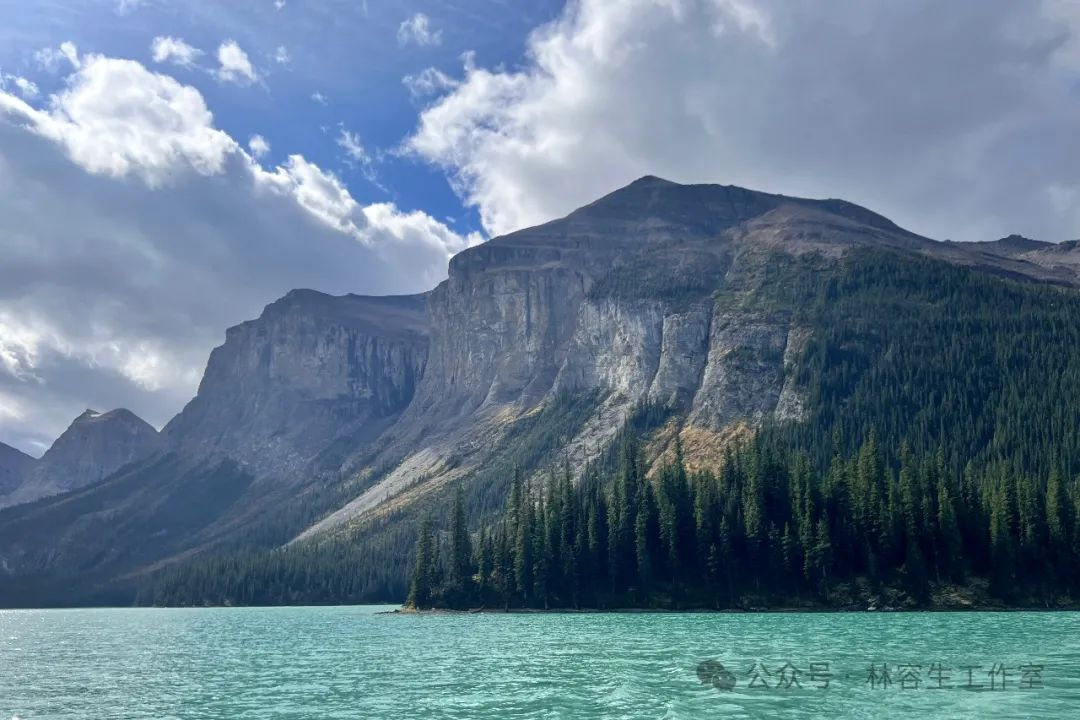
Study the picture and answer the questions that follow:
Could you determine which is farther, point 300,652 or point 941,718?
point 300,652

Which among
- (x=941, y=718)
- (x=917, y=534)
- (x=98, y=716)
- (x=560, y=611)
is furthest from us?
(x=560, y=611)

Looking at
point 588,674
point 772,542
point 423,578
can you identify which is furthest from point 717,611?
point 588,674

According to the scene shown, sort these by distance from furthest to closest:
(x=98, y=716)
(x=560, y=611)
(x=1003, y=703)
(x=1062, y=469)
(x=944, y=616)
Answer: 1. (x=1062, y=469)
2. (x=560, y=611)
3. (x=944, y=616)
4. (x=98, y=716)
5. (x=1003, y=703)

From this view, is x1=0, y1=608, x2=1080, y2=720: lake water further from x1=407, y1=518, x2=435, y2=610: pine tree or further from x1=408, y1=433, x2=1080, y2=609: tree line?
x1=407, y1=518, x2=435, y2=610: pine tree

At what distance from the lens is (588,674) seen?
58.1m

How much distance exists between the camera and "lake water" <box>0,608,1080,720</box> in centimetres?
4431

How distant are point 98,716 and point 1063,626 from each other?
8791 centimetres

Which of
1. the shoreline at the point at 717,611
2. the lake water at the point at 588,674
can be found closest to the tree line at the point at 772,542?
the shoreline at the point at 717,611

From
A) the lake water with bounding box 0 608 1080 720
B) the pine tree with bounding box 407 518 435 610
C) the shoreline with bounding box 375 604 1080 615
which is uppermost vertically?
the pine tree with bounding box 407 518 435 610

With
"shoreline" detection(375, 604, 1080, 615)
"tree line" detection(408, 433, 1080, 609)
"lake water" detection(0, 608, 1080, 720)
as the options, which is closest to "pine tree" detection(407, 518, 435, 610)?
"tree line" detection(408, 433, 1080, 609)

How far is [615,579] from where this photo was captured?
15825cm

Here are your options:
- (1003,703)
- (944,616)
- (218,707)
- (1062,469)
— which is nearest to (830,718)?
(1003,703)

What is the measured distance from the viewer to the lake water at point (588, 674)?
44312 millimetres

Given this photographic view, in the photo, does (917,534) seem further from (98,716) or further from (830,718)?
(98,716)
